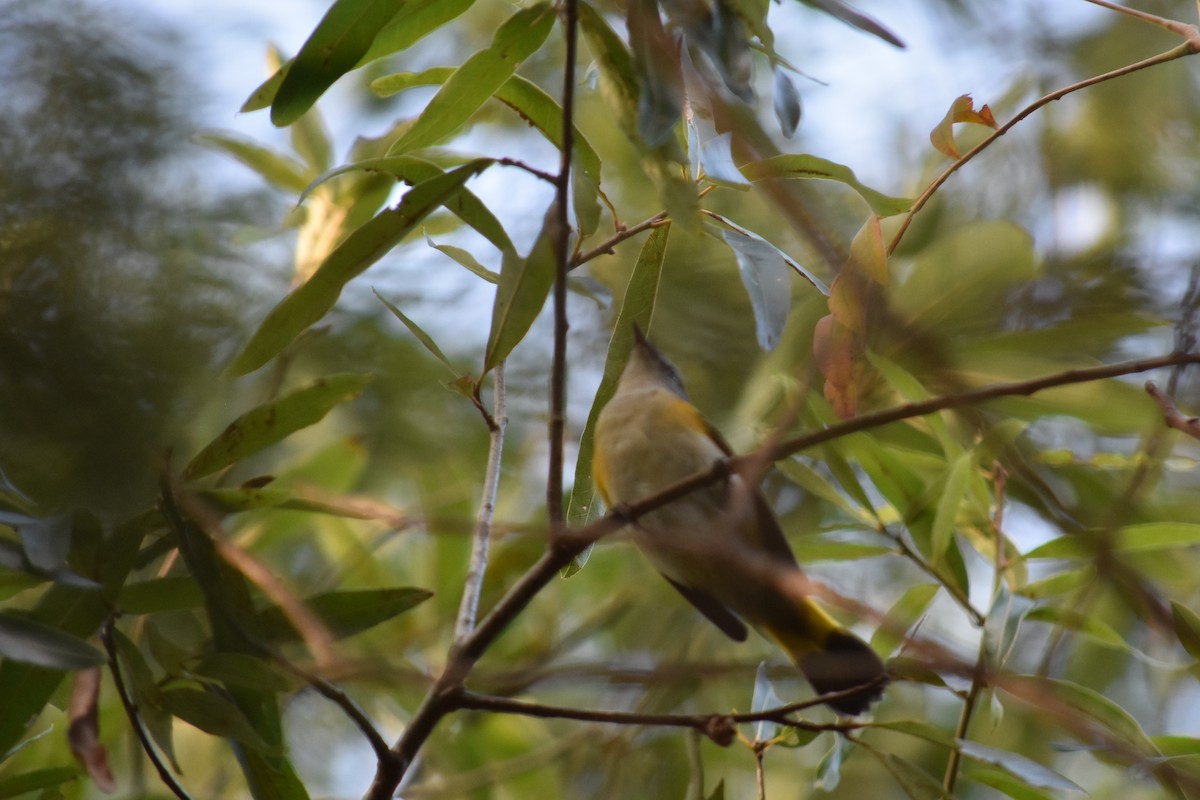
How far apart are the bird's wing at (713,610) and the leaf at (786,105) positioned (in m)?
1.31

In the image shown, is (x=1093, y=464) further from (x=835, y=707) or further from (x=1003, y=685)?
(x=1003, y=685)

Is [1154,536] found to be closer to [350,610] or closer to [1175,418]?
[1175,418]

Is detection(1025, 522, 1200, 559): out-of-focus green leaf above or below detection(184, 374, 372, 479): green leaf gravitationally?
above

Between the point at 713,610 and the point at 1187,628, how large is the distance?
107 cm

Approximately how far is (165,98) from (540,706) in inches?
53.9

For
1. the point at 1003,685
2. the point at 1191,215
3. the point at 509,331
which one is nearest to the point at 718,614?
the point at 509,331

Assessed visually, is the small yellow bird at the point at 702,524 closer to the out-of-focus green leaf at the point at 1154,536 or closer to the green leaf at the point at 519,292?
the out-of-focus green leaf at the point at 1154,536

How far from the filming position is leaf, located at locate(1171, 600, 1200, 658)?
1.47 m

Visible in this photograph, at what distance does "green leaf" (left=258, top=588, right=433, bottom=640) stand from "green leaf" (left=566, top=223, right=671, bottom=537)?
33 cm

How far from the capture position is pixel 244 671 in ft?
4.60

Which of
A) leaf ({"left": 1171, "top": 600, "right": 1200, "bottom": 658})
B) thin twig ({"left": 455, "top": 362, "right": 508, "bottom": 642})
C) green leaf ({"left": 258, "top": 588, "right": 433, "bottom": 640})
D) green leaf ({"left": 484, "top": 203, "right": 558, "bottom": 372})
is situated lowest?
green leaf ({"left": 258, "top": 588, "right": 433, "bottom": 640})

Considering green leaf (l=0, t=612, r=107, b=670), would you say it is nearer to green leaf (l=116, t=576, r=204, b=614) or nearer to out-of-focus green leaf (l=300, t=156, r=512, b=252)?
green leaf (l=116, t=576, r=204, b=614)

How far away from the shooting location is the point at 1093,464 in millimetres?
1921

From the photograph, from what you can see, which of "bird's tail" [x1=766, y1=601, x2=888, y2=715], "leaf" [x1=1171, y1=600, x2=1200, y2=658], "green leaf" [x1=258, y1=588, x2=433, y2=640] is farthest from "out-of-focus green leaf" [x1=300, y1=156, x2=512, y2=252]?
"leaf" [x1=1171, y1=600, x2=1200, y2=658]
